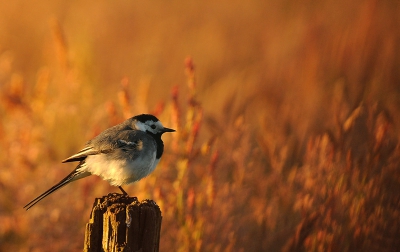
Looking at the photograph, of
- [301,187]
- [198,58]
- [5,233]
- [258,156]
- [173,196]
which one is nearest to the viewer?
[173,196]

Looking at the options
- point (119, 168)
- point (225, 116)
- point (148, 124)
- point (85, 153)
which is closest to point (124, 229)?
point (119, 168)

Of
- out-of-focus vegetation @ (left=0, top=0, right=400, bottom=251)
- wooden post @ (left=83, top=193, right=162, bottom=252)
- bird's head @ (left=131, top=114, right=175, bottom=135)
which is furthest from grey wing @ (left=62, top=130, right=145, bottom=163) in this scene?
wooden post @ (left=83, top=193, right=162, bottom=252)

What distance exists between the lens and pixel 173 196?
4.69 m

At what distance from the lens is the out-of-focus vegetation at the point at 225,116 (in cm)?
461

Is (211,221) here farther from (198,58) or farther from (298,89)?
(198,58)

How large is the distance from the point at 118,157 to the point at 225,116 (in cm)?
161

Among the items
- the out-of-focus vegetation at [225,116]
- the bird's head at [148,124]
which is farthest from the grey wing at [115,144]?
the out-of-focus vegetation at [225,116]

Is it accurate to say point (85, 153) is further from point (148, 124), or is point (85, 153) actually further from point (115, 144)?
point (148, 124)

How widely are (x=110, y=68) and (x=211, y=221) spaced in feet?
15.1

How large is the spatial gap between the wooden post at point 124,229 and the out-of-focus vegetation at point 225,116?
111 centimetres

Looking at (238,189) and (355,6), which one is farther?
(355,6)

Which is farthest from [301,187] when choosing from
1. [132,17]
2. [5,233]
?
[132,17]

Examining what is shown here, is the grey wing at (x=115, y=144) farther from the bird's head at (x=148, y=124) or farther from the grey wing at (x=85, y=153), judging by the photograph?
the bird's head at (x=148, y=124)

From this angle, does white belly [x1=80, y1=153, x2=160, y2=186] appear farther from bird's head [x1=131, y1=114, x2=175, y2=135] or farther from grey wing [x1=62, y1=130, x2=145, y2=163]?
bird's head [x1=131, y1=114, x2=175, y2=135]
